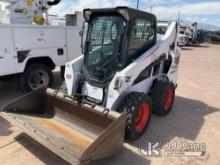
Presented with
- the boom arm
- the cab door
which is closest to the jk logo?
the cab door

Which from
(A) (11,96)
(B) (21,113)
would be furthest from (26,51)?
(B) (21,113)

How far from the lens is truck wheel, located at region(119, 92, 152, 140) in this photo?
13.0 ft

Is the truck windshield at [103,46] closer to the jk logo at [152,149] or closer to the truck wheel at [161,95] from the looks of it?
the truck wheel at [161,95]

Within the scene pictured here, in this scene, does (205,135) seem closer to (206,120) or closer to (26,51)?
(206,120)

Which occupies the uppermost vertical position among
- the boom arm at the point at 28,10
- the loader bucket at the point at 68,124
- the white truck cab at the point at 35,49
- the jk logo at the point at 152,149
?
the boom arm at the point at 28,10

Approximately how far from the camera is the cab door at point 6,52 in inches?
209

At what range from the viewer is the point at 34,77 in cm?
649

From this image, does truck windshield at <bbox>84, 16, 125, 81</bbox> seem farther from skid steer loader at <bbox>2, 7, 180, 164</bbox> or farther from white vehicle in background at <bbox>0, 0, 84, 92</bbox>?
white vehicle in background at <bbox>0, 0, 84, 92</bbox>

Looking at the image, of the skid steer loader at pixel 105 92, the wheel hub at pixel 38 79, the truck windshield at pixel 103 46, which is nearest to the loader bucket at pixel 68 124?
the skid steer loader at pixel 105 92

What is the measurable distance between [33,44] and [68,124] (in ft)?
8.39

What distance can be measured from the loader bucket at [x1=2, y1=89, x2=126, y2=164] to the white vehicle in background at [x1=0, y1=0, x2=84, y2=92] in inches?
61.5

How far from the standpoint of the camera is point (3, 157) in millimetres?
A: 3664

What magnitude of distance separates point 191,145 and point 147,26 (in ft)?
7.44

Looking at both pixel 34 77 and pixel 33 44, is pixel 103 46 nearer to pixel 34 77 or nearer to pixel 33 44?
pixel 33 44
